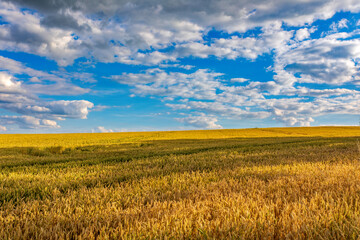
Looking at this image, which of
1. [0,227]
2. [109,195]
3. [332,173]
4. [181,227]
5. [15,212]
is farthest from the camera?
[332,173]

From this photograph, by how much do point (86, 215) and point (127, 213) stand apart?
22.4 inches

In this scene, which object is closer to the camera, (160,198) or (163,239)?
(163,239)

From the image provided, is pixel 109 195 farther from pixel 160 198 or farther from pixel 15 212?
pixel 15 212

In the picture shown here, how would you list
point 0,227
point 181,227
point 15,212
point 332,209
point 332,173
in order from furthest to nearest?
1. point 332,173
2. point 15,212
3. point 332,209
4. point 0,227
5. point 181,227

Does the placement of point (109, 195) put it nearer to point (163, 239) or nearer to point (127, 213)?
point (127, 213)

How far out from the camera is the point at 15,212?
327 centimetres

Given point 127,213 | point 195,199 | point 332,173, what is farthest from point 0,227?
point 332,173

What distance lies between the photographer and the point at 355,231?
2320mm

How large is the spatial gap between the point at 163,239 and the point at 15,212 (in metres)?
2.48

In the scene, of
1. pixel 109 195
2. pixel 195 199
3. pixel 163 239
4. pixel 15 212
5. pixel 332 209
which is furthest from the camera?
pixel 109 195

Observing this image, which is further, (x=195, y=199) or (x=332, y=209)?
(x=195, y=199)

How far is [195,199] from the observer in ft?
11.8

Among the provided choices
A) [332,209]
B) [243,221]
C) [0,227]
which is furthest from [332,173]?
[0,227]

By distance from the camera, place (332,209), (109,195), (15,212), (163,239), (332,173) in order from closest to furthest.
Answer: (163,239)
(332,209)
(15,212)
(109,195)
(332,173)
